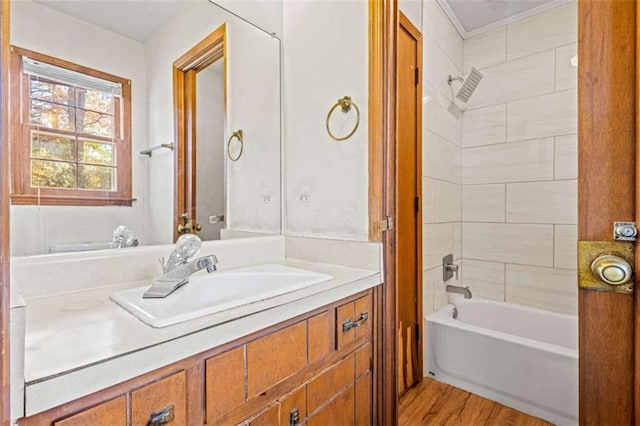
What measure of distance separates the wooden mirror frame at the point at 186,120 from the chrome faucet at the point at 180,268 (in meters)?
0.21

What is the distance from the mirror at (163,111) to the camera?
3.22 feet

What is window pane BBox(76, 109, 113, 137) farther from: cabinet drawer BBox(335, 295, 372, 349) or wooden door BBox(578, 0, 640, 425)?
wooden door BBox(578, 0, 640, 425)

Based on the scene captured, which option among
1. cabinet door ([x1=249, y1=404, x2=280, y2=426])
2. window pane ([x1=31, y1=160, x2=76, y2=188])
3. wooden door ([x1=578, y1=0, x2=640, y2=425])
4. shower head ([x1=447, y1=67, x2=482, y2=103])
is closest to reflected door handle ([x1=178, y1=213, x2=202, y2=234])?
window pane ([x1=31, y1=160, x2=76, y2=188])

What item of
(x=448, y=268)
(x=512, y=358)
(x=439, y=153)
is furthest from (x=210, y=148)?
(x=512, y=358)

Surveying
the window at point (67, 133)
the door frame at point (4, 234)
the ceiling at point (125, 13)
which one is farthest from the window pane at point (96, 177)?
the door frame at point (4, 234)

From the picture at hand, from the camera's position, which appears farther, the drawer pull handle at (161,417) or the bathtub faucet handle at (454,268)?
the bathtub faucet handle at (454,268)

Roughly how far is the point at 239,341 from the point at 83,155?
79 centimetres

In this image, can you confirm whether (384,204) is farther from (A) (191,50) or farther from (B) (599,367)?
(A) (191,50)

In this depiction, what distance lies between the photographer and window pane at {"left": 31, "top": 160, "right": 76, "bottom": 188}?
0.95m

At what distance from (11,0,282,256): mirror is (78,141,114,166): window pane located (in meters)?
0.07

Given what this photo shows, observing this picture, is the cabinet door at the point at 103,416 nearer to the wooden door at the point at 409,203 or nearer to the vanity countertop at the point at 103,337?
the vanity countertop at the point at 103,337

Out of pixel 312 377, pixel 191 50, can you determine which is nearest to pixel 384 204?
pixel 312 377

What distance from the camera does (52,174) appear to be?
978 mm

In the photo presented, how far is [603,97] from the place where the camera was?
712mm
